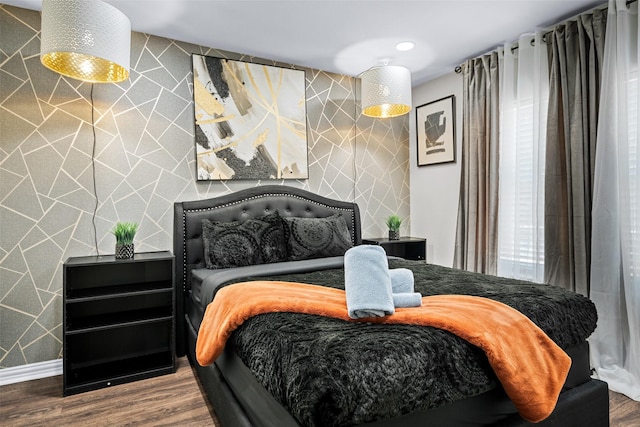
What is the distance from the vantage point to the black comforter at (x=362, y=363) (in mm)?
1048

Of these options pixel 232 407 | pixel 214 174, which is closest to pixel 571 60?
pixel 214 174

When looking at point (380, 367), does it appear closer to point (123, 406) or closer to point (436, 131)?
point (123, 406)

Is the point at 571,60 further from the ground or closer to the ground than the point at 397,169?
further from the ground

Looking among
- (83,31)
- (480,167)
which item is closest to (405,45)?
(480,167)

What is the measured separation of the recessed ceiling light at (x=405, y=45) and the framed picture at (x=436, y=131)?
0.88 metres

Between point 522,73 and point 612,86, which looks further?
point 522,73

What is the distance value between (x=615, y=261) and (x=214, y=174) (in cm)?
296

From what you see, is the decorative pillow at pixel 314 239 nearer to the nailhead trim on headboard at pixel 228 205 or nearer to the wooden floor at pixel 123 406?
the nailhead trim on headboard at pixel 228 205

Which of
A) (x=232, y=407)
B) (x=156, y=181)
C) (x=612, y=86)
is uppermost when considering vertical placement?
(x=612, y=86)

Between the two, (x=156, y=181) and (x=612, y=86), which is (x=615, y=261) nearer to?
(x=612, y=86)

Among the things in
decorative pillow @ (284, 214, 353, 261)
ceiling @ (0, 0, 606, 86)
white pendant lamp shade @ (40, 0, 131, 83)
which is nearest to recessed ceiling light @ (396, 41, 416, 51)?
ceiling @ (0, 0, 606, 86)

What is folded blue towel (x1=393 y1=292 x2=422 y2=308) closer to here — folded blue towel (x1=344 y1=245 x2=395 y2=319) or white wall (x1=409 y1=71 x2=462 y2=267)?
folded blue towel (x1=344 y1=245 x2=395 y2=319)

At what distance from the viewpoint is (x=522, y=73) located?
3.07m

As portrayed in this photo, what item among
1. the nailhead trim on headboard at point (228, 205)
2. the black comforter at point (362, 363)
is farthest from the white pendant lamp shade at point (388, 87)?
the black comforter at point (362, 363)
